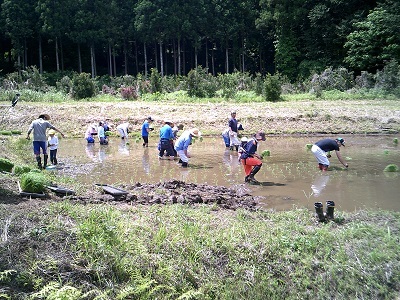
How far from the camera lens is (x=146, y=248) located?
5891mm

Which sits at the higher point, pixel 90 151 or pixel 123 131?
pixel 123 131

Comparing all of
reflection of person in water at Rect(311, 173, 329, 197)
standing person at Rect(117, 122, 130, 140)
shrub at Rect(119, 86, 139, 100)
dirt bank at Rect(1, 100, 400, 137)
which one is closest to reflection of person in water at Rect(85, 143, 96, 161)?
standing person at Rect(117, 122, 130, 140)

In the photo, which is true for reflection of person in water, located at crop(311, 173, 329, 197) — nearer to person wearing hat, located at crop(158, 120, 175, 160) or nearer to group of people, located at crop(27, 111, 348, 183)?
group of people, located at crop(27, 111, 348, 183)

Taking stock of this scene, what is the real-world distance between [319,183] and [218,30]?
4702 centimetres

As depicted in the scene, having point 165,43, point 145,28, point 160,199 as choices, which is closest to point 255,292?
point 160,199

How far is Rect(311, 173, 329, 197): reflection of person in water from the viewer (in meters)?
9.88

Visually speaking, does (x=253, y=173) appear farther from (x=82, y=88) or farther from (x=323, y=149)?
(x=82, y=88)

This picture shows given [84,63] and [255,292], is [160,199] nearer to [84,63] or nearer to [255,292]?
[255,292]

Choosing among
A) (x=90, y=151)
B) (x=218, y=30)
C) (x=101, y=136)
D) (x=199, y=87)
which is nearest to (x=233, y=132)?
(x=90, y=151)

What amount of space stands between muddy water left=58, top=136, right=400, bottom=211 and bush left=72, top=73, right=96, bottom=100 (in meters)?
14.2

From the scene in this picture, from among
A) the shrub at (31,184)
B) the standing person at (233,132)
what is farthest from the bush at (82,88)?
the shrub at (31,184)

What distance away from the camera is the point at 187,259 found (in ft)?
19.1

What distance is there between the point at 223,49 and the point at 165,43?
9.78 meters

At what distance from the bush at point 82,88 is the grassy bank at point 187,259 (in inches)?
1111
